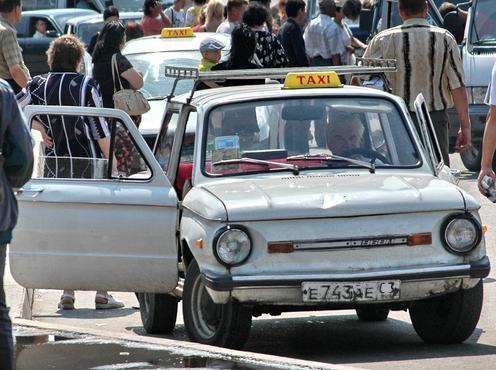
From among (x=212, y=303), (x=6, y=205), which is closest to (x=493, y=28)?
(x=212, y=303)

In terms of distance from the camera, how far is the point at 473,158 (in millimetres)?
17391

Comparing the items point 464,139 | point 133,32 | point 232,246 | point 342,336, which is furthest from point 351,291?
point 133,32

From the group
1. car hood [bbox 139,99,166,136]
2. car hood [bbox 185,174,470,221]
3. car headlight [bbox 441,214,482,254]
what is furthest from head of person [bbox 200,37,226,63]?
car headlight [bbox 441,214,482,254]

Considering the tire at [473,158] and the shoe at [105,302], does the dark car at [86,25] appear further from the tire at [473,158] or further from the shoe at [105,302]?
the shoe at [105,302]

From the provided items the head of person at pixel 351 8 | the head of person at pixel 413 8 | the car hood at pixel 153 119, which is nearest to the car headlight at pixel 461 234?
the head of person at pixel 413 8

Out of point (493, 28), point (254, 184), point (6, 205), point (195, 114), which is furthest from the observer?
point (493, 28)

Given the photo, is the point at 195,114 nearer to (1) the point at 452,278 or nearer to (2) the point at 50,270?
(2) the point at 50,270

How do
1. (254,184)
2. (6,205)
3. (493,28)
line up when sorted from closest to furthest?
(6,205) < (254,184) < (493,28)

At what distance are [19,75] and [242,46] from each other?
1.98 metres

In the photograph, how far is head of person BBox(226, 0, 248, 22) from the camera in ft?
58.3

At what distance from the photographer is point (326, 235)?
26.1 ft

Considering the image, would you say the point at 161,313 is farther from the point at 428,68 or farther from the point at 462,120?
the point at 428,68

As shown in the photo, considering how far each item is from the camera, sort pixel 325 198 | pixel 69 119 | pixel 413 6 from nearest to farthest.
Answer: pixel 325 198, pixel 69 119, pixel 413 6

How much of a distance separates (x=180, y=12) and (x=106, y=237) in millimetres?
15197
